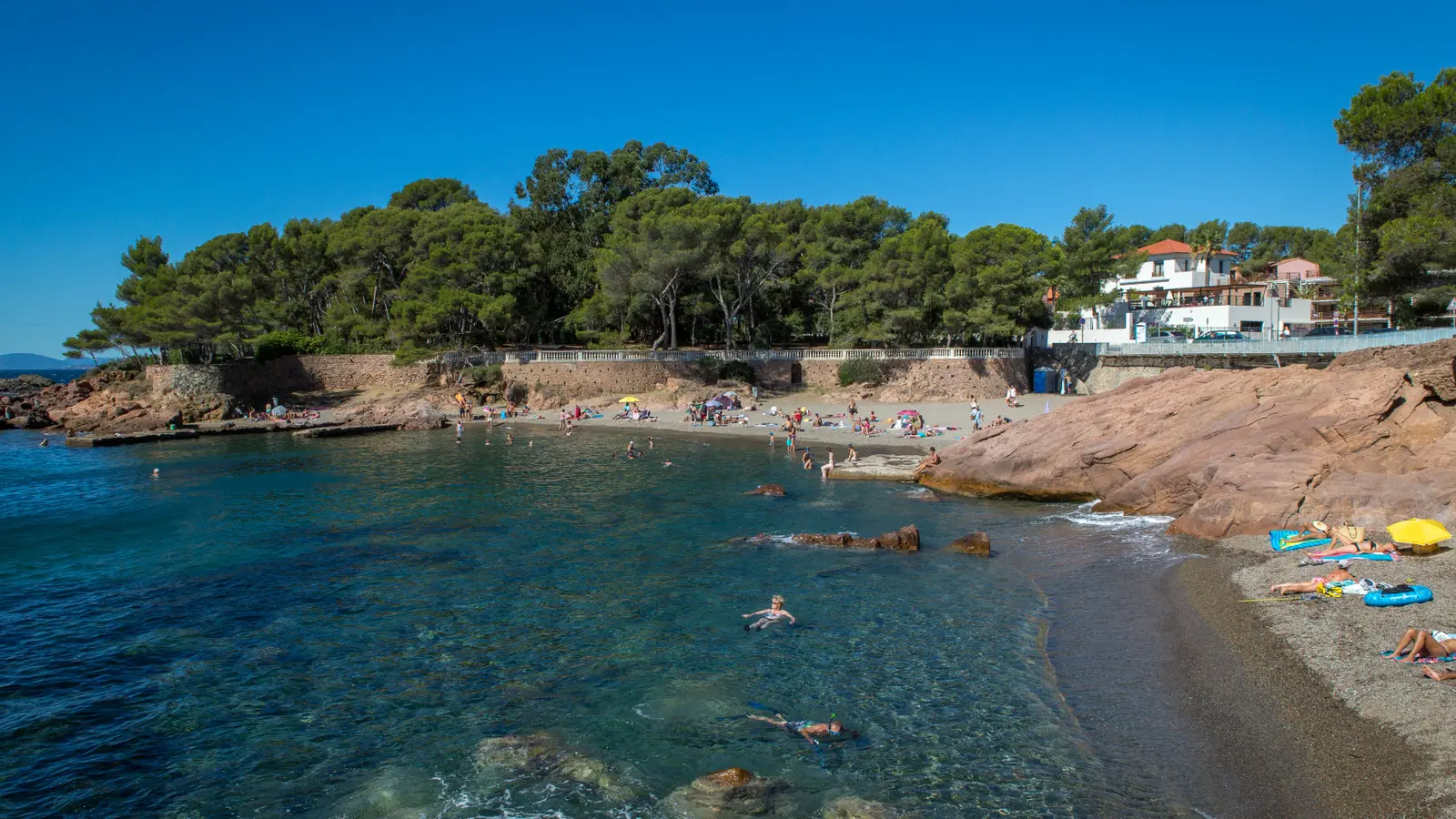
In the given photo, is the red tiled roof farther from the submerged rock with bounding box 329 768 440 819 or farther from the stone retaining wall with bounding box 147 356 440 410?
the submerged rock with bounding box 329 768 440 819

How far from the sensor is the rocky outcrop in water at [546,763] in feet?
37.7

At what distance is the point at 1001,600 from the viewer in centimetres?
1886

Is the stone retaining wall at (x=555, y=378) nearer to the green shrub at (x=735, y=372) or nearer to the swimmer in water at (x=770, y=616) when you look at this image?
the green shrub at (x=735, y=372)

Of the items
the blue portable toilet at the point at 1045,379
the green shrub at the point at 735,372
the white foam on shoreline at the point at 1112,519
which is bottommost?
the white foam on shoreline at the point at 1112,519

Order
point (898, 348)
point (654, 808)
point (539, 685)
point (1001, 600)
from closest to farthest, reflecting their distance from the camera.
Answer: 1. point (654, 808)
2. point (539, 685)
3. point (1001, 600)
4. point (898, 348)

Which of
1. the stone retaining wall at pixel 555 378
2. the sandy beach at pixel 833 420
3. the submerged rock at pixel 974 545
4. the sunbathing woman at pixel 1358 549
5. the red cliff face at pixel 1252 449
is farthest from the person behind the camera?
the stone retaining wall at pixel 555 378

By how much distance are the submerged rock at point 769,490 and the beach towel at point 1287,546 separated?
1580 centimetres

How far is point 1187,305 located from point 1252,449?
52194 mm

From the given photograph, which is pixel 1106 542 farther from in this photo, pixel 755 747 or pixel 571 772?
pixel 571 772

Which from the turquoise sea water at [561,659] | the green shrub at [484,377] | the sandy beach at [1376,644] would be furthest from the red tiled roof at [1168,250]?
the sandy beach at [1376,644]

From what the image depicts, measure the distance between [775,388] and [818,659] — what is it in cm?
4684

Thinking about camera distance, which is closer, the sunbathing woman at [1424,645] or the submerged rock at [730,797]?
the submerged rock at [730,797]

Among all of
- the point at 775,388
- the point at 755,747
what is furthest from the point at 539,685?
the point at 775,388

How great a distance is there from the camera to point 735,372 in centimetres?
6166
